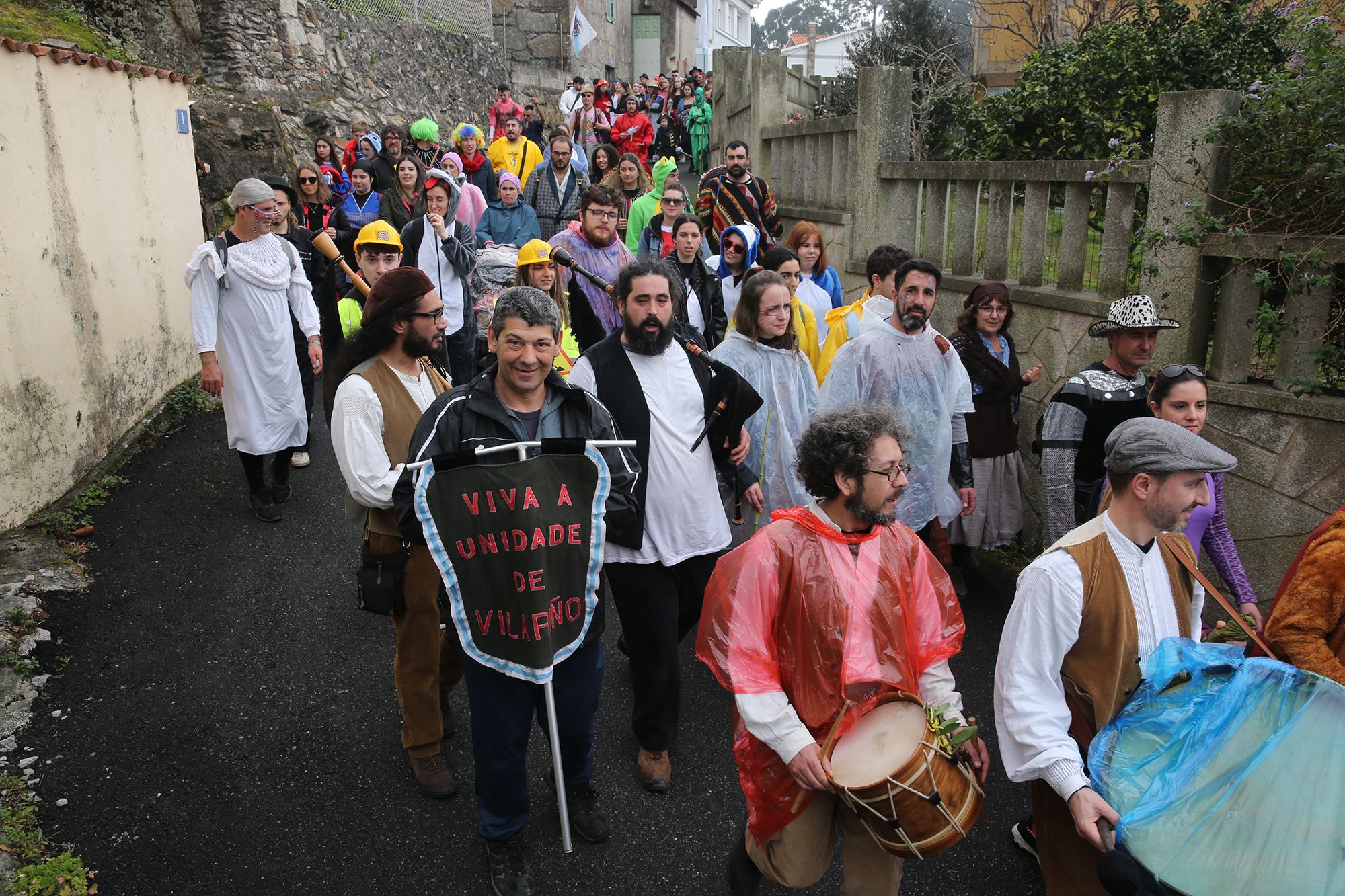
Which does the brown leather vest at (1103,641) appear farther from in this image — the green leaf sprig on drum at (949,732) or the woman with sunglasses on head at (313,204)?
the woman with sunglasses on head at (313,204)

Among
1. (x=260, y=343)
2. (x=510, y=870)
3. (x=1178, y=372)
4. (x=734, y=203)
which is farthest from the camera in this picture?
(x=734, y=203)

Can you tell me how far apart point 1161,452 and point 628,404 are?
200 centimetres

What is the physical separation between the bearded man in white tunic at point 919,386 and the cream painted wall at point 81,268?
4.96 metres

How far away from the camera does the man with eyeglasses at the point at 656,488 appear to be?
405 centimetres

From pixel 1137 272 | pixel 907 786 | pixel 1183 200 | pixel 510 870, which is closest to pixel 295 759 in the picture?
pixel 510 870

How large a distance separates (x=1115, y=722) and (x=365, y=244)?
4956mm

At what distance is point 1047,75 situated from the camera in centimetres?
793

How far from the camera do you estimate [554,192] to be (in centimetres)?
1009

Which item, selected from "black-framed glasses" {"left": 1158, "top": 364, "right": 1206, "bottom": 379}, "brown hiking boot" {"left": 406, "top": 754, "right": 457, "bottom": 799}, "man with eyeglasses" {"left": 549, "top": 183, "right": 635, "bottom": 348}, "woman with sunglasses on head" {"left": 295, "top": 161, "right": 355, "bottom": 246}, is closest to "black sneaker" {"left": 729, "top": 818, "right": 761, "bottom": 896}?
"brown hiking boot" {"left": 406, "top": 754, "right": 457, "bottom": 799}

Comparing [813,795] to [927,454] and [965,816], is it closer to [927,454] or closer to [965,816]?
[965,816]

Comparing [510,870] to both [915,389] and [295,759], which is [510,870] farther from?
[915,389]

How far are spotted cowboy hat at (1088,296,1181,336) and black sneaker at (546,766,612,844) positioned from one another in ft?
10.1

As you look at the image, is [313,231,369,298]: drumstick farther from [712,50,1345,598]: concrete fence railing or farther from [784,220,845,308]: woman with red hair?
[712,50,1345,598]: concrete fence railing

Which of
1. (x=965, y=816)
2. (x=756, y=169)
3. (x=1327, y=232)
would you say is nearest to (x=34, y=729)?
(x=965, y=816)
